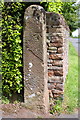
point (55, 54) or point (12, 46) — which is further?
point (55, 54)

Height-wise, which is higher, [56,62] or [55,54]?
[55,54]

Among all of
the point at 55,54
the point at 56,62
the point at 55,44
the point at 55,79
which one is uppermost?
the point at 55,44

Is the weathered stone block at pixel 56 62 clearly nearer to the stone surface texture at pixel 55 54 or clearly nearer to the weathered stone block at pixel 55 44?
the stone surface texture at pixel 55 54

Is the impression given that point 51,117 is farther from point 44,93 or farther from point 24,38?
point 24,38

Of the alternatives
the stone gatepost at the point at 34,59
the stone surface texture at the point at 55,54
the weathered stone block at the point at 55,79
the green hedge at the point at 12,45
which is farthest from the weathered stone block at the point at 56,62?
the green hedge at the point at 12,45

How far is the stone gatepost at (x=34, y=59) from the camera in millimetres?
4473

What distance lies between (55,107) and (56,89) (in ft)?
1.45

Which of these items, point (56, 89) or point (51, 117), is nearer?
point (51, 117)

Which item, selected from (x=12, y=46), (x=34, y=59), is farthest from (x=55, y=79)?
(x=12, y=46)

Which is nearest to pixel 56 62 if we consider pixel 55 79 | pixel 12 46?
pixel 55 79

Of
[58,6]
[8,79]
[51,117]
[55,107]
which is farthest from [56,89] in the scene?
[58,6]

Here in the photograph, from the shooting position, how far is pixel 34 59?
177 inches

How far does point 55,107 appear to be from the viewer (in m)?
4.83

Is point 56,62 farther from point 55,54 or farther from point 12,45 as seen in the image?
point 12,45
